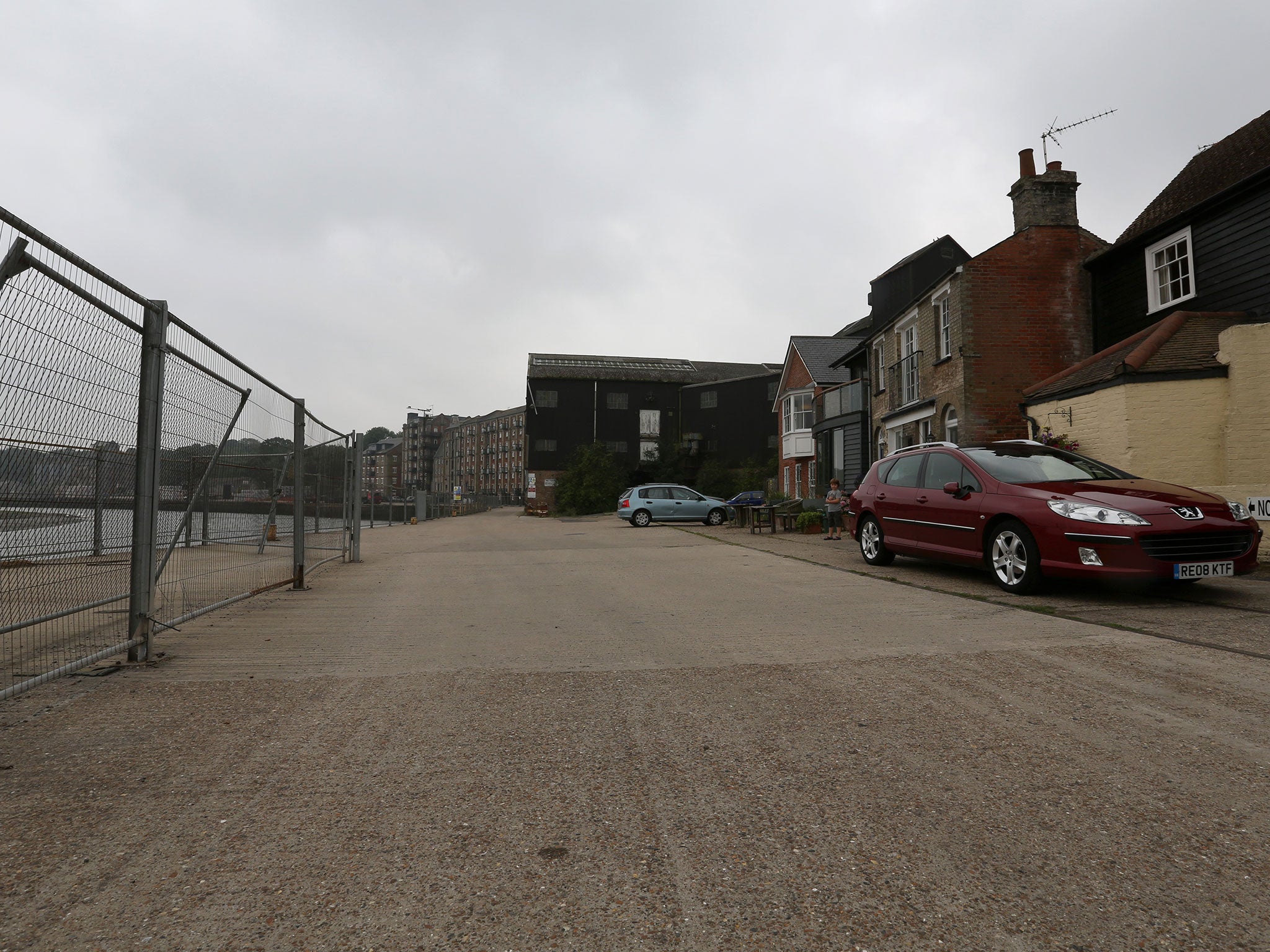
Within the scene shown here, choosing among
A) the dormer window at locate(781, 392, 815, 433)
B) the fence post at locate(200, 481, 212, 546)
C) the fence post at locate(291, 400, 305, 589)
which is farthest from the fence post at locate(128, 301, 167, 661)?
the dormer window at locate(781, 392, 815, 433)

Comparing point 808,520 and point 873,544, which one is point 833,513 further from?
point 873,544

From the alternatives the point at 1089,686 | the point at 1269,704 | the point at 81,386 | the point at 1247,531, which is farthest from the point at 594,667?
the point at 1247,531

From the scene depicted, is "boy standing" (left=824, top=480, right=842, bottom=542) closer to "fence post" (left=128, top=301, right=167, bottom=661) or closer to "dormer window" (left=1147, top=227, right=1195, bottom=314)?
"dormer window" (left=1147, top=227, right=1195, bottom=314)

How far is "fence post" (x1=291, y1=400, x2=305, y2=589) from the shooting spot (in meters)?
8.45

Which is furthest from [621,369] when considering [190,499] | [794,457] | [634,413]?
[190,499]

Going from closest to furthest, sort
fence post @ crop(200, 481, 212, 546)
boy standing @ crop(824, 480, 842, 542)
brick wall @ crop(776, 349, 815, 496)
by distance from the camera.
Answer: fence post @ crop(200, 481, 212, 546) < boy standing @ crop(824, 480, 842, 542) < brick wall @ crop(776, 349, 815, 496)

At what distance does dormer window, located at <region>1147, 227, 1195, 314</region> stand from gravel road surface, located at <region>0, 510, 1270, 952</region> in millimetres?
11984

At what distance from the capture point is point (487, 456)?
120 m

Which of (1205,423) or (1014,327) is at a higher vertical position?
(1014,327)

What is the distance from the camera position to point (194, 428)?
5.62 metres

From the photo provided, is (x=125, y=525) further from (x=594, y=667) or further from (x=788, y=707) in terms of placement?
(x=788, y=707)

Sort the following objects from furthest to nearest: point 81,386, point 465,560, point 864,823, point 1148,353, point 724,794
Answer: point 465,560, point 1148,353, point 81,386, point 724,794, point 864,823

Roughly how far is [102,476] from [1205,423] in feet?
43.1

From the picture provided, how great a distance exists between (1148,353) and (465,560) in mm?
11094
